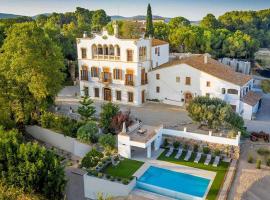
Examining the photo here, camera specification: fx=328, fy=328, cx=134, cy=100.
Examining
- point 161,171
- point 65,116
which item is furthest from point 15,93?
point 161,171

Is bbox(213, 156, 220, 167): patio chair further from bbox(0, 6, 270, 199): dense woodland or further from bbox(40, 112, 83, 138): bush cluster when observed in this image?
bbox(40, 112, 83, 138): bush cluster

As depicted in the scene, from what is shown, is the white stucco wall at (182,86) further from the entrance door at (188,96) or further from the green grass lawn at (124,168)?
the green grass lawn at (124,168)

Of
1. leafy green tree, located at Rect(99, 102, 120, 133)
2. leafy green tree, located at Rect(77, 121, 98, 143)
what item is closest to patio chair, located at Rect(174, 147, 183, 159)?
leafy green tree, located at Rect(99, 102, 120, 133)

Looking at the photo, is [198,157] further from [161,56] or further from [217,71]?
[161,56]

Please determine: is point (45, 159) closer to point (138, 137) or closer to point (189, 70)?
point (138, 137)

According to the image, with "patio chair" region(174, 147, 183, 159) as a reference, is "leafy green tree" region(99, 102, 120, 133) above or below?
above

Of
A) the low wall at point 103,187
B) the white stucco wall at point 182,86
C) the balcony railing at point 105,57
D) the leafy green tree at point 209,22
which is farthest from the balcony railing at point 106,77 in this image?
the leafy green tree at point 209,22
